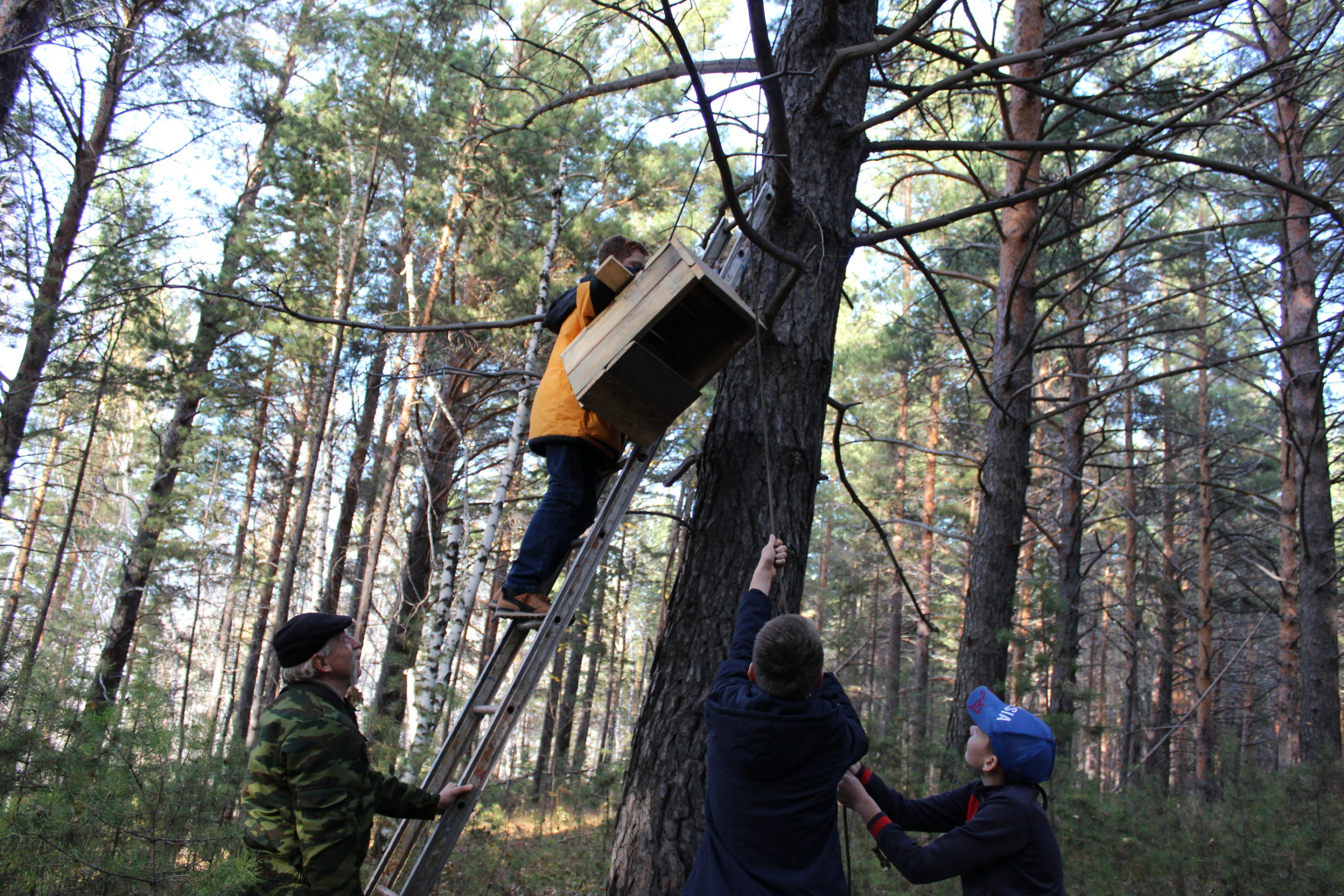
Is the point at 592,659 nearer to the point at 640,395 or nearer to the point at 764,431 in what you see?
the point at 640,395

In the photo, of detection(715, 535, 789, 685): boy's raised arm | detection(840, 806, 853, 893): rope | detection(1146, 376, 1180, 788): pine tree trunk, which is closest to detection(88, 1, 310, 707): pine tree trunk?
detection(715, 535, 789, 685): boy's raised arm

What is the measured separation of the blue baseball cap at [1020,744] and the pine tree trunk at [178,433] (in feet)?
40.0

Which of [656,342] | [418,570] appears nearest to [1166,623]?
[418,570]

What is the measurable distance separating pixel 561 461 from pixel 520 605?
62 centimetres

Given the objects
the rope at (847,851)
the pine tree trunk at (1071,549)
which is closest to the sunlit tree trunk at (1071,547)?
the pine tree trunk at (1071,549)

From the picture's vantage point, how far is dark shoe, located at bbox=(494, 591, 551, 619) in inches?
123

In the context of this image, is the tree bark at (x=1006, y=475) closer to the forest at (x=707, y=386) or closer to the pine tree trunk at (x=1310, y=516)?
the forest at (x=707, y=386)

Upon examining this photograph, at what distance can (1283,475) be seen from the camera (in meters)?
11.6

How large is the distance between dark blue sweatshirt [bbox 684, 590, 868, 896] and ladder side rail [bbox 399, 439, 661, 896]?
2.57ft

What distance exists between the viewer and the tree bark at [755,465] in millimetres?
2750

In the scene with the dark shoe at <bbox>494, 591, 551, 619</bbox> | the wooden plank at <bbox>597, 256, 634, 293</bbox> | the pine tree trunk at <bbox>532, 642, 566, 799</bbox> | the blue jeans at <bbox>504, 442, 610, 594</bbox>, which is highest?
the wooden plank at <bbox>597, 256, 634, 293</bbox>

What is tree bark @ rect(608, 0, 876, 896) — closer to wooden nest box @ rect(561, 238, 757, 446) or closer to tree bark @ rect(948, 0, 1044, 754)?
wooden nest box @ rect(561, 238, 757, 446)

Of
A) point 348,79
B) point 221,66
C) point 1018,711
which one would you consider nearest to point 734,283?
point 1018,711

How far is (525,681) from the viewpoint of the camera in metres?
2.74
